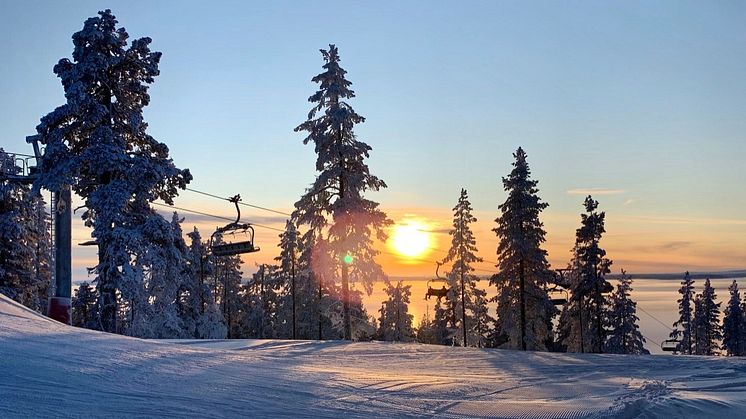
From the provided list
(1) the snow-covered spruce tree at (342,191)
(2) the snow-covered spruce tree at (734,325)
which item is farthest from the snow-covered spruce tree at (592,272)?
(2) the snow-covered spruce tree at (734,325)

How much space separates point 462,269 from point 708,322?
40.0 meters

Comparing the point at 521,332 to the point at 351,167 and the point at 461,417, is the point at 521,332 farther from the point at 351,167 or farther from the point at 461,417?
the point at 461,417

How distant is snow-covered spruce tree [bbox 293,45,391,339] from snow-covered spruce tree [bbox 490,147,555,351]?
11455 mm

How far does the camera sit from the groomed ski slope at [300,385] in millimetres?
7320

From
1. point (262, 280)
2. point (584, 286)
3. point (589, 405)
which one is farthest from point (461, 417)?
point (262, 280)

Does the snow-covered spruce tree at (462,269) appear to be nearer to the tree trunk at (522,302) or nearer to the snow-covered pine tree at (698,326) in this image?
the tree trunk at (522,302)

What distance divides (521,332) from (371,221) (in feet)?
49.2

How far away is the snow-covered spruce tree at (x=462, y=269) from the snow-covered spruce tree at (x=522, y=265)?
6.02 m

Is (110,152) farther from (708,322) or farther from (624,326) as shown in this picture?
(708,322)

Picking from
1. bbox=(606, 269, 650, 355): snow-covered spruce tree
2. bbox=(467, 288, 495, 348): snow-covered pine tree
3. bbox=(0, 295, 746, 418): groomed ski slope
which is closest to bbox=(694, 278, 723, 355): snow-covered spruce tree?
→ bbox=(606, 269, 650, 355): snow-covered spruce tree

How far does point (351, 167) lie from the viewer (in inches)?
1236

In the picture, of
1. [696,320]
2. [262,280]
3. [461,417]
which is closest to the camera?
[461,417]

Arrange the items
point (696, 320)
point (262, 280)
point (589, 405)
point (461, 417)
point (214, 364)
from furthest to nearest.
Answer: point (696, 320) → point (262, 280) → point (214, 364) → point (589, 405) → point (461, 417)

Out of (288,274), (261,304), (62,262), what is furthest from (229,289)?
(62,262)
